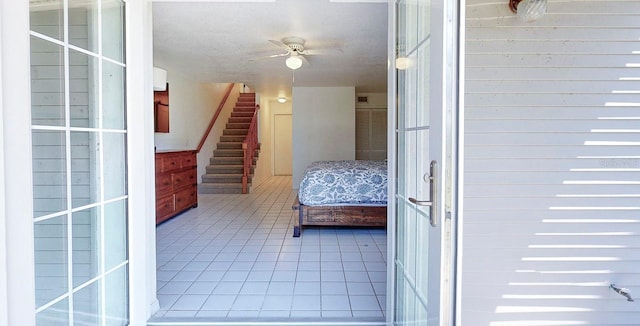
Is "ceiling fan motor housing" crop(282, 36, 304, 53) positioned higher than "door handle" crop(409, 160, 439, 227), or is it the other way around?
"ceiling fan motor housing" crop(282, 36, 304, 53)

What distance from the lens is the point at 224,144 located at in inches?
317

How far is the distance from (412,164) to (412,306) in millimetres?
629

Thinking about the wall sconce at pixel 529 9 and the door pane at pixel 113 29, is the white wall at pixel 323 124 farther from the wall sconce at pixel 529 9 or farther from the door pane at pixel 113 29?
the wall sconce at pixel 529 9

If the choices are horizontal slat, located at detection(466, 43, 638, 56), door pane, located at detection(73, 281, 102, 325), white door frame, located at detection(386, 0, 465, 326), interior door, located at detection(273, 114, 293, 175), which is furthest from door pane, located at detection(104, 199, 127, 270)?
interior door, located at detection(273, 114, 293, 175)

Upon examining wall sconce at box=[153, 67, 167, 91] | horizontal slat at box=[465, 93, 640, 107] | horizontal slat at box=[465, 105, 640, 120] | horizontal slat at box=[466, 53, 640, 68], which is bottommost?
horizontal slat at box=[465, 105, 640, 120]

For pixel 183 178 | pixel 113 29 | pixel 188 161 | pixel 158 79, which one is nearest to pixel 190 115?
pixel 188 161

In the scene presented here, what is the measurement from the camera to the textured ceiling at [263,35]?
2.87m

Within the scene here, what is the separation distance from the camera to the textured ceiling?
9.41 feet

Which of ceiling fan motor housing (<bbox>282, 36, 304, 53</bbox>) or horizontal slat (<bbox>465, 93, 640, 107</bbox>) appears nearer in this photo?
horizontal slat (<bbox>465, 93, 640, 107</bbox>)

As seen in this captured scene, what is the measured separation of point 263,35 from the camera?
3639 millimetres

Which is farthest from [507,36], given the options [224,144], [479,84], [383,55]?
[224,144]

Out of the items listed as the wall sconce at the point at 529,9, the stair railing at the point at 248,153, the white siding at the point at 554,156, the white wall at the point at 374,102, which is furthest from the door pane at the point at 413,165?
the white wall at the point at 374,102

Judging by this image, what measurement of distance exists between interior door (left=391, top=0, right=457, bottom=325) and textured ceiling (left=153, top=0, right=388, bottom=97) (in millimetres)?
923

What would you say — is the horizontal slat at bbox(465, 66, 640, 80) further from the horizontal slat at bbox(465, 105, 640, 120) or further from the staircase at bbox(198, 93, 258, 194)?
the staircase at bbox(198, 93, 258, 194)
